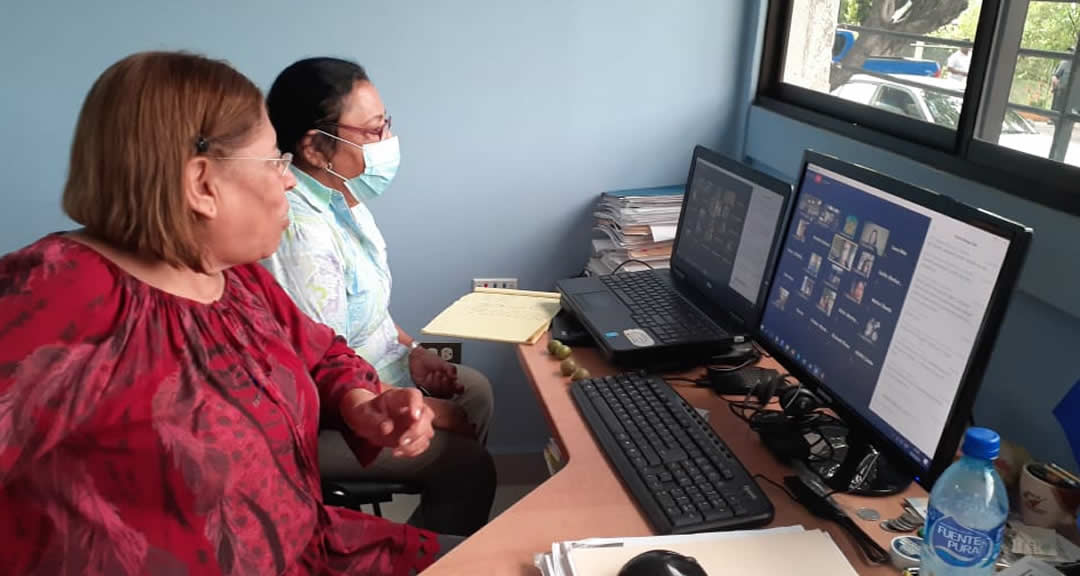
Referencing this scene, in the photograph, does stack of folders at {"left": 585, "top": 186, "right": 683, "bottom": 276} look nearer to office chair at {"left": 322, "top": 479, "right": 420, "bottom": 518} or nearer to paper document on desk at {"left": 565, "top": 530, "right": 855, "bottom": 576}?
office chair at {"left": 322, "top": 479, "right": 420, "bottom": 518}

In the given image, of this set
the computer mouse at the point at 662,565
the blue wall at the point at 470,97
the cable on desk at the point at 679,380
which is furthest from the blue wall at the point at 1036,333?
the blue wall at the point at 470,97

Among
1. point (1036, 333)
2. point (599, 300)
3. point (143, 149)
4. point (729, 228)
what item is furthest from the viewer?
point (599, 300)

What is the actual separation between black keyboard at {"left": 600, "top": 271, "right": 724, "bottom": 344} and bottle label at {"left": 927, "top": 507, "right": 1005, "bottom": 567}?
68 centimetres

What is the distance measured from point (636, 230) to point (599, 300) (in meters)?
0.50

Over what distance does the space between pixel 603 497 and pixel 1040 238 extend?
2.64ft

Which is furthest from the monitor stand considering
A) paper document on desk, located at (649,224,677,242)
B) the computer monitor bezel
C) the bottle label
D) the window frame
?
paper document on desk, located at (649,224,677,242)

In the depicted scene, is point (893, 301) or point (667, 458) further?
point (667, 458)

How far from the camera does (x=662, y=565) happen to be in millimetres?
953

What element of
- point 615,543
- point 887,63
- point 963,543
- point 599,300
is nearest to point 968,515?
point 963,543

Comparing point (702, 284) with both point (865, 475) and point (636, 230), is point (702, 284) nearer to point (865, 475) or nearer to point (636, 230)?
point (636, 230)

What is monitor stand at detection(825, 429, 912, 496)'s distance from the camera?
3.88 feet

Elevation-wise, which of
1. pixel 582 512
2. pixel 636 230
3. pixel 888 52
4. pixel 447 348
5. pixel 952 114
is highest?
pixel 888 52

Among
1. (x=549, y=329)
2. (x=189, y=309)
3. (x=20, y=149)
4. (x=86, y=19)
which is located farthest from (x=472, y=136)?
(x=189, y=309)

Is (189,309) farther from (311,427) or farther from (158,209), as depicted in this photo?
(311,427)
